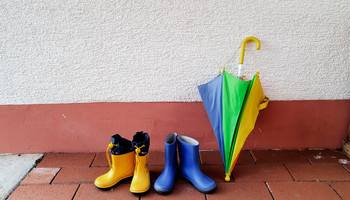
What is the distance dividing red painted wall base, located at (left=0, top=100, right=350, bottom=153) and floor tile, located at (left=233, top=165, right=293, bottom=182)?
0.74 ft

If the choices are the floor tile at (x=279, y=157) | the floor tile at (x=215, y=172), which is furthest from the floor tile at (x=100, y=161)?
the floor tile at (x=279, y=157)

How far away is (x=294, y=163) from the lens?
68.2 inches

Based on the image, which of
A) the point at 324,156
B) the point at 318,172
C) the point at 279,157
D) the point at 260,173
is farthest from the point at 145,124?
the point at 324,156

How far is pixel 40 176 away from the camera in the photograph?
1604 millimetres

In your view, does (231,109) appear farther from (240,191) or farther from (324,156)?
(324,156)

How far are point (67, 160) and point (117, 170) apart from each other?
512 mm

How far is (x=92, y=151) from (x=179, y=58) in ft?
3.23

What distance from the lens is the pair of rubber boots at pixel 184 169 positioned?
145 centimetres

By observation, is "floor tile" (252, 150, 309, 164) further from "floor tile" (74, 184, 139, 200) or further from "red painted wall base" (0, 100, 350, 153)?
"floor tile" (74, 184, 139, 200)

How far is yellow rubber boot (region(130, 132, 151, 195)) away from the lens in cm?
142

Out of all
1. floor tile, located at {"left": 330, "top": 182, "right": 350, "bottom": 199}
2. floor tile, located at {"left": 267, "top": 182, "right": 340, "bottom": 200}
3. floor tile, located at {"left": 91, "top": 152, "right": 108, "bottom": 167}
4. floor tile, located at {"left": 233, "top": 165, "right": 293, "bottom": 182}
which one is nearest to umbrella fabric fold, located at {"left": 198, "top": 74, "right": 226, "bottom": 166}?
floor tile, located at {"left": 233, "top": 165, "right": 293, "bottom": 182}

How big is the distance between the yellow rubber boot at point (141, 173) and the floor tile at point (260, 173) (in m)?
0.59

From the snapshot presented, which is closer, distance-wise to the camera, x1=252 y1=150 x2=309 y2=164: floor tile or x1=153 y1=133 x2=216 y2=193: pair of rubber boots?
x1=153 y1=133 x2=216 y2=193: pair of rubber boots

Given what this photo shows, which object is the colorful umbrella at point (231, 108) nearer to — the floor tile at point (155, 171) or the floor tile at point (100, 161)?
the floor tile at point (155, 171)
